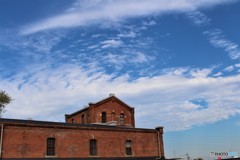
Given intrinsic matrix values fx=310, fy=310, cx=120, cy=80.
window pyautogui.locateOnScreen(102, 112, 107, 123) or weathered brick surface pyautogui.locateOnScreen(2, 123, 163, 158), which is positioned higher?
window pyautogui.locateOnScreen(102, 112, 107, 123)

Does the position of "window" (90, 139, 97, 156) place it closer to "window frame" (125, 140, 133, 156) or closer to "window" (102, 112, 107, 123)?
"window frame" (125, 140, 133, 156)

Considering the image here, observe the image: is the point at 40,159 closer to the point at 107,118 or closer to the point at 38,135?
the point at 38,135

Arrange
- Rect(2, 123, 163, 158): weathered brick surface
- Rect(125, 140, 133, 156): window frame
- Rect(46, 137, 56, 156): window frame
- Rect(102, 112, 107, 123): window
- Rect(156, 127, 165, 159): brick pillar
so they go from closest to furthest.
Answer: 1. Rect(2, 123, 163, 158): weathered brick surface
2. Rect(46, 137, 56, 156): window frame
3. Rect(125, 140, 133, 156): window frame
4. Rect(156, 127, 165, 159): brick pillar
5. Rect(102, 112, 107, 123): window

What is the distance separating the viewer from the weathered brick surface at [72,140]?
29.7 meters

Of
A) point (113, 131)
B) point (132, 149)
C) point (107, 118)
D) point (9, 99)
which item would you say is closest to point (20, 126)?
point (113, 131)

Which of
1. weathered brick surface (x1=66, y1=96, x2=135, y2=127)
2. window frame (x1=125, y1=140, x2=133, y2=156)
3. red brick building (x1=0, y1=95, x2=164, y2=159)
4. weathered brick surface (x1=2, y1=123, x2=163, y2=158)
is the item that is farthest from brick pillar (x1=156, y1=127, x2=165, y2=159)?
weathered brick surface (x1=66, y1=96, x2=135, y2=127)

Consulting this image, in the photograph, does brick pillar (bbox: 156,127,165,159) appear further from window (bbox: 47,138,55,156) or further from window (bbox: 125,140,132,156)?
window (bbox: 47,138,55,156)

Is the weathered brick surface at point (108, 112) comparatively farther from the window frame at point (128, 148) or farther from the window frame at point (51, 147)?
the window frame at point (51, 147)

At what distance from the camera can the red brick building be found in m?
29.7

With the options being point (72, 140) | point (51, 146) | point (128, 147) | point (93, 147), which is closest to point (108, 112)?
point (128, 147)

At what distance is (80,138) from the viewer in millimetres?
34156

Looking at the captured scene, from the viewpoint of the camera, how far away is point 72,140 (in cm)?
3347

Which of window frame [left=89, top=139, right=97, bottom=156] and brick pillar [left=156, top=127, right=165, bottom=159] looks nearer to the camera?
window frame [left=89, top=139, right=97, bottom=156]

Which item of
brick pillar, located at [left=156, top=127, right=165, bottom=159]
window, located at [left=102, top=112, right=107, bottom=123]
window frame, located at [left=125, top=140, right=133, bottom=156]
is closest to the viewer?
window frame, located at [left=125, top=140, right=133, bottom=156]
